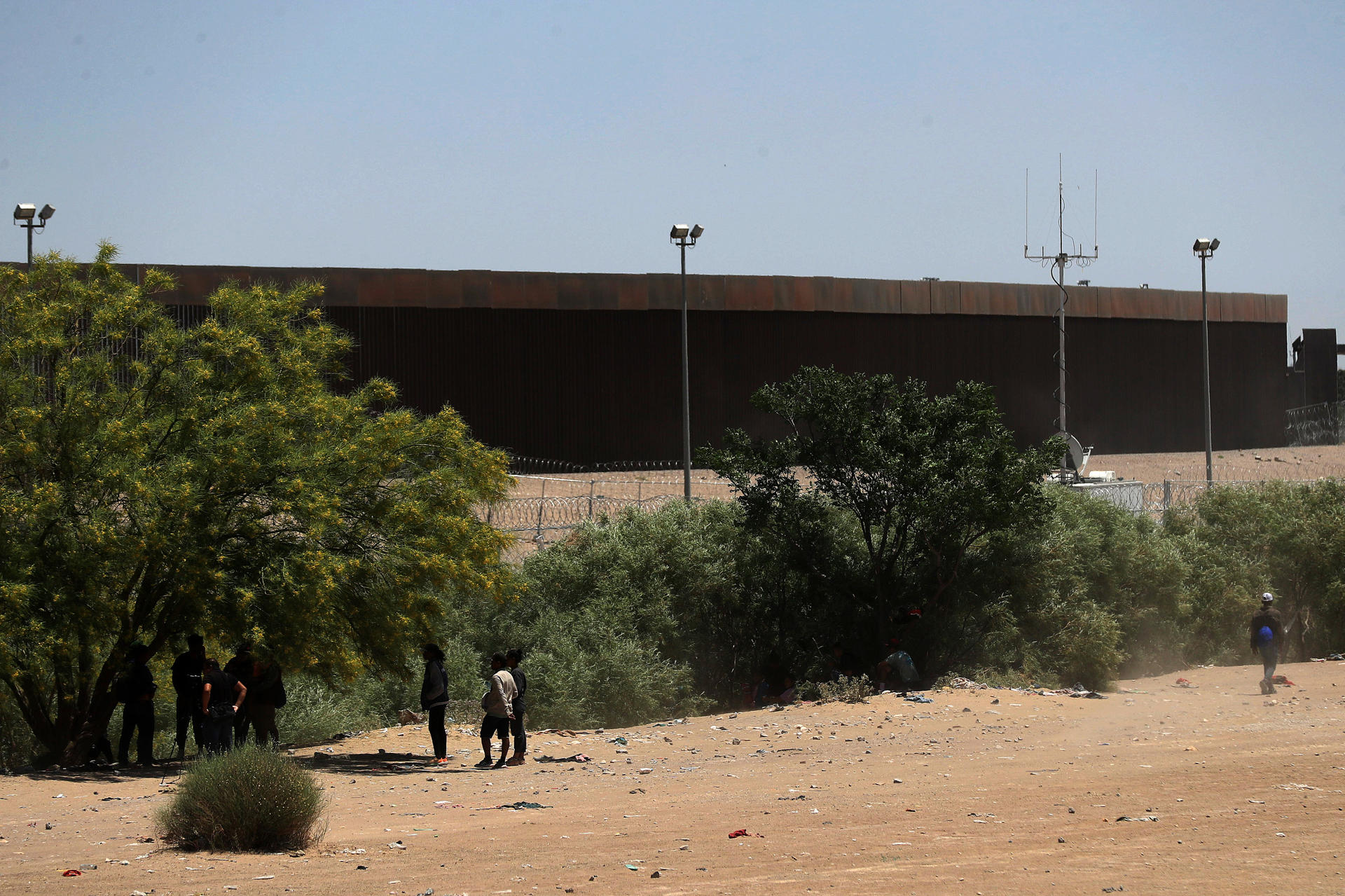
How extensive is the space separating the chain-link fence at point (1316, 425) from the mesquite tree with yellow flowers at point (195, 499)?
51332mm

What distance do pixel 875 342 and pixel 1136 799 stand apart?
3625 centimetres

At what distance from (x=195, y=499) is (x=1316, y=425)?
56845 mm

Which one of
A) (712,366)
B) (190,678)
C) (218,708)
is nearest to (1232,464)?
(712,366)

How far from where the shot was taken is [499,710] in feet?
47.4

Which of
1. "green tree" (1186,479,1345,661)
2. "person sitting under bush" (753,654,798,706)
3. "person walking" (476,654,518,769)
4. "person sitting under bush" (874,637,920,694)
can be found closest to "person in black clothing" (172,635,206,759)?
"person walking" (476,654,518,769)

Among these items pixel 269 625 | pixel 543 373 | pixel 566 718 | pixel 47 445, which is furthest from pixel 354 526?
pixel 543 373

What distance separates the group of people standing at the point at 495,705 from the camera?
14.5m

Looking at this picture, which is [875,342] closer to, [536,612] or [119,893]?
[536,612]

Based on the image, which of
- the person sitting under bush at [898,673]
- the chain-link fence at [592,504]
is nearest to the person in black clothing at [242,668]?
the chain-link fence at [592,504]

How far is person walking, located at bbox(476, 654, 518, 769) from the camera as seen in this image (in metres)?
14.5

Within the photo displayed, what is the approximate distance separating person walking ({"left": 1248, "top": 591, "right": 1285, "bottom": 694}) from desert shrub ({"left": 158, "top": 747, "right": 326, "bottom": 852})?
14900 millimetres

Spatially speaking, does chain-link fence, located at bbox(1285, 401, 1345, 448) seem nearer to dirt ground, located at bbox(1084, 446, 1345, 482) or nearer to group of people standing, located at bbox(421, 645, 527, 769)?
dirt ground, located at bbox(1084, 446, 1345, 482)

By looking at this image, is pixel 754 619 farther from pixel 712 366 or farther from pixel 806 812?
pixel 712 366

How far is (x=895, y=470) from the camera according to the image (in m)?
20.5
